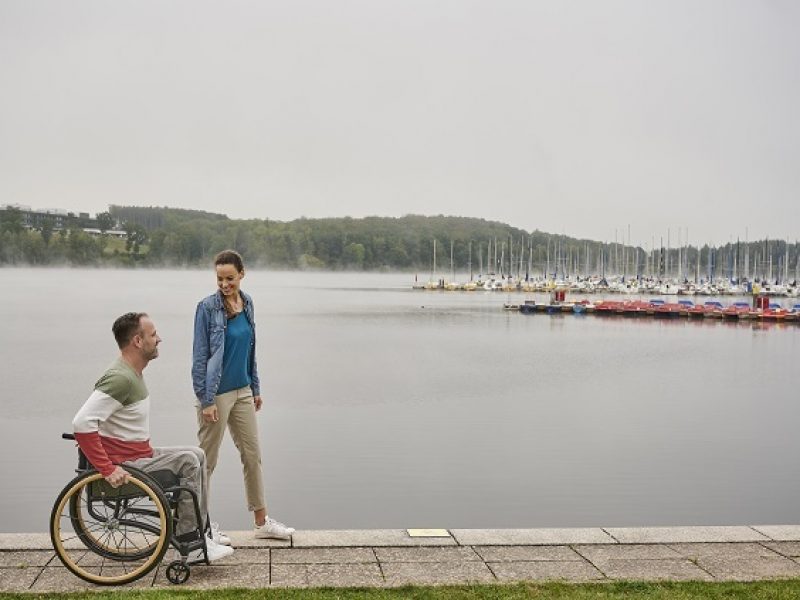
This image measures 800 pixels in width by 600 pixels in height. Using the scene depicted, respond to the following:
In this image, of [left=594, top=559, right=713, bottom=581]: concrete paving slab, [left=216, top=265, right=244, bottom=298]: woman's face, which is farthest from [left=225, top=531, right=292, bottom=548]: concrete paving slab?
[left=594, top=559, right=713, bottom=581]: concrete paving slab

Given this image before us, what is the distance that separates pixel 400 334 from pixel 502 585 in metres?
52.8

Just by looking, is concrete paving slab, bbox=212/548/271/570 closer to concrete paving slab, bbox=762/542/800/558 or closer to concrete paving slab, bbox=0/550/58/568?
concrete paving slab, bbox=0/550/58/568

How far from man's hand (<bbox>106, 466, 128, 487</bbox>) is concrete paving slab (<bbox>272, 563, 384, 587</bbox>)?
1291 millimetres

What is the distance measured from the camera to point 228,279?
7.60m

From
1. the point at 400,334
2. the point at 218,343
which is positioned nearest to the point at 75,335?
the point at 400,334

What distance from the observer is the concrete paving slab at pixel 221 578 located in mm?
6438

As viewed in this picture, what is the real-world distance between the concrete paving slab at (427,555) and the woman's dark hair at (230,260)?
8.53 ft

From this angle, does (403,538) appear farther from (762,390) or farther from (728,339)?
(728,339)

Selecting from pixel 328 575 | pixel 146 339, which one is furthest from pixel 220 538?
pixel 146 339

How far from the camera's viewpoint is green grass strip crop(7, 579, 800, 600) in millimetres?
6172

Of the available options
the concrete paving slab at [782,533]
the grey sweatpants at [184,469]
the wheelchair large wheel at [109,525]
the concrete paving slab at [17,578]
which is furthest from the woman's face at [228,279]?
the concrete paving slab at [782,533]

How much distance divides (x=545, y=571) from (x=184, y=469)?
2827mm

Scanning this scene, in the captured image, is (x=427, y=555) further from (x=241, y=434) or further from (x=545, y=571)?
(x=241, y=434)

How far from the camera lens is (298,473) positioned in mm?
16281
